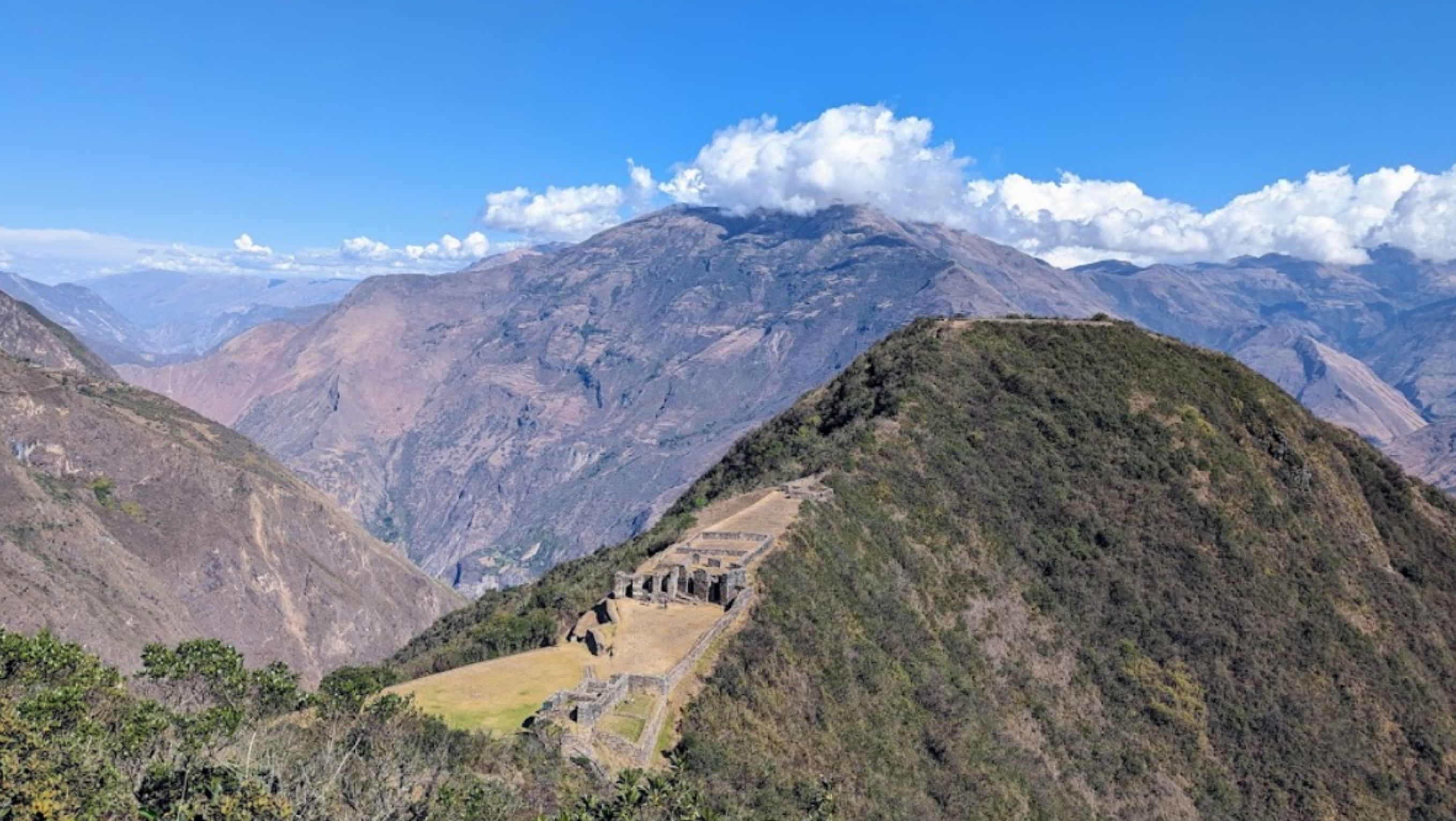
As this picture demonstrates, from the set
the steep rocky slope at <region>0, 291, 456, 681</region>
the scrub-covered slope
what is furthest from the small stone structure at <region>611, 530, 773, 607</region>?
the steep rocky slope at <region>0, 291, 456, 681</region>

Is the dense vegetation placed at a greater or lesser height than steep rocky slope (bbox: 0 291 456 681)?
greater

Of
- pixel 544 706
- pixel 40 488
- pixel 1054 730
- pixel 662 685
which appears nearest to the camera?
pixel 544 706

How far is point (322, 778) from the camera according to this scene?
31422mm

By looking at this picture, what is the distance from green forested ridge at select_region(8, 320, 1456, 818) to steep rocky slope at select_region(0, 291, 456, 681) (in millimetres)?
65383

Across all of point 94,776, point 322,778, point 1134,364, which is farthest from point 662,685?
point 1134,364

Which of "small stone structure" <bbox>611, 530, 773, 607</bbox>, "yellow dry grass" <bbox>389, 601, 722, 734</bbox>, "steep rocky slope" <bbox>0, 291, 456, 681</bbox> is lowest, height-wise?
"steep rocky slope" <bbox>0, 291, 456, 681</bbox>

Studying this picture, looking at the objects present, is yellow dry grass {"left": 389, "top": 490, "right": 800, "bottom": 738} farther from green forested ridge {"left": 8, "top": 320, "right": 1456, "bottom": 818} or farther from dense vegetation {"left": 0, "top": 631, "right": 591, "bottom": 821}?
dense vegetation {"left": 0, "top": 631, "right": 591, "bottom": 821}

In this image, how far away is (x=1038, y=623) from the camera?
249 ft

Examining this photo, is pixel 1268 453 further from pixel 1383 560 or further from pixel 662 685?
pixel 662 685

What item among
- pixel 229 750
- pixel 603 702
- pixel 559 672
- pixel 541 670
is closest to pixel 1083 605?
pixel 559 672

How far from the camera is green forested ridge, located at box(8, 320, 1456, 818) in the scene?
4631cm

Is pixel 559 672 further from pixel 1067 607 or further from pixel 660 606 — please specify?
pixel 1067 607

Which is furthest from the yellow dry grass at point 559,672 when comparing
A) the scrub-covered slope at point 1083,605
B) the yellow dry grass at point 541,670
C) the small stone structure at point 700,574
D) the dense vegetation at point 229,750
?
the dense vegetation at point 229,750

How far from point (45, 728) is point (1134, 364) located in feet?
330
